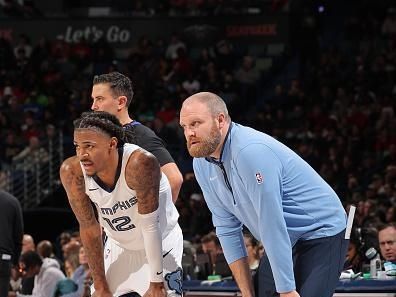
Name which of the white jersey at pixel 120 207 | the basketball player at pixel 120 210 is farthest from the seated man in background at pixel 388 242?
the white jersey at pixel 120 207

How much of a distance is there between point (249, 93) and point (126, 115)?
42.5ft

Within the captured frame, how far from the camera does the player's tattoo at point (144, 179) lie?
498 cm

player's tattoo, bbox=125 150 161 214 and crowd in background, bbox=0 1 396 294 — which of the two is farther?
crowd in background, bbox=0 1 396 294

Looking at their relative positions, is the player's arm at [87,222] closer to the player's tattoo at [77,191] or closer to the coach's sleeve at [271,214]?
the player's tattoo at [77,191]

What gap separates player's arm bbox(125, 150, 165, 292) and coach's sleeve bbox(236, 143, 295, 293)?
606 mm

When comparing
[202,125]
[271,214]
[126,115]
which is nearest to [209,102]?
[202,125]

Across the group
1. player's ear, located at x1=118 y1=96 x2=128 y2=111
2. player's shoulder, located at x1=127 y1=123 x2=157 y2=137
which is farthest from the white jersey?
player's ear, located at x1=118 y1=96 x2=128 y2=111

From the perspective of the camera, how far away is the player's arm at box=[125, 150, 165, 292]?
4.98 m

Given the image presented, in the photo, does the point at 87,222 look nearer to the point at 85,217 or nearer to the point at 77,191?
the point at 85,217

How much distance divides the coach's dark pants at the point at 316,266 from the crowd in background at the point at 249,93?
306 inches

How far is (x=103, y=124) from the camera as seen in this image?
507 centimetres

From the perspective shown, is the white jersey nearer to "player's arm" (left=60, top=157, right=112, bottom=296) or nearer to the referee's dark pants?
"player's arm" (left=60, top=157, right=112, bottom=296)

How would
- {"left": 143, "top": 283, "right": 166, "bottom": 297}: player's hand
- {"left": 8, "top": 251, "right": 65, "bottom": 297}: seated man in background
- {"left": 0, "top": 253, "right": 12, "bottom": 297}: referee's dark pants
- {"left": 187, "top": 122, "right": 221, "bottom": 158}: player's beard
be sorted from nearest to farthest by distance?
{"left": 187, "top": 122, "right": 221, "bottom": 158}: player's beard, {"left": 143, "top": 283, "right": 166, "bottom": 297}: player's hand, {"left": 0, "top": 253, "right": 12, "bottom": 297}: referee's dark pants, {"left": 8, "top": 251, "right": 65, "bottom": 297}: seated man in background

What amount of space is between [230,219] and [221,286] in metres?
3.91
